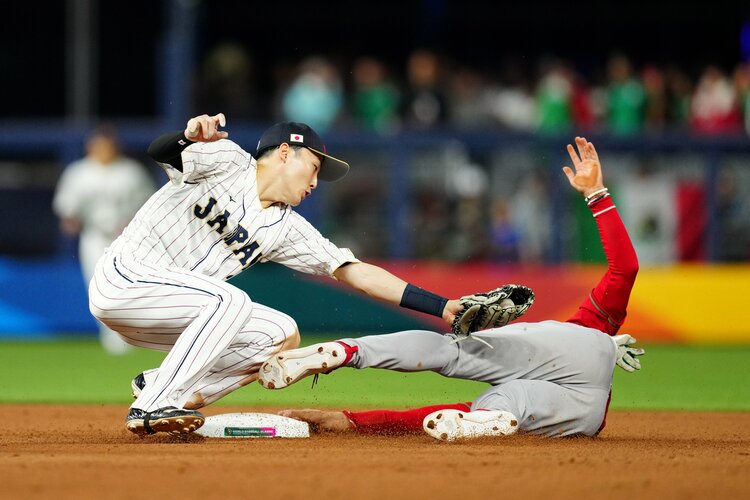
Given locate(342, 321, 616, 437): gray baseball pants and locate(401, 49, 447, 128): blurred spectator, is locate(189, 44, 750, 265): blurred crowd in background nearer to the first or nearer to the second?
locate(401, 49, 447, 128): blurred spectator

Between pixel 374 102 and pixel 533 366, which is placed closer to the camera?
pixel 533 366

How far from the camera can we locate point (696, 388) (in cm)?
958

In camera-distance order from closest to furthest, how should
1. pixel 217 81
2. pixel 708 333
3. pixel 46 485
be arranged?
pixel 46 485
pixel 708 333
pixel 217 81

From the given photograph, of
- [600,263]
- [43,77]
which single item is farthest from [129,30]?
[600,263]

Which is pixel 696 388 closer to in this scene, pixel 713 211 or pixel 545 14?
pixel 713 211

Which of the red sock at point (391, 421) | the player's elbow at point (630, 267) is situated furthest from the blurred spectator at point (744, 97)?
the red sock at point (391, 421)

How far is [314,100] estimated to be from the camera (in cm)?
1504

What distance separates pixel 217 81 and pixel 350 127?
267cm

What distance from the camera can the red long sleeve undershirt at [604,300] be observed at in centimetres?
602

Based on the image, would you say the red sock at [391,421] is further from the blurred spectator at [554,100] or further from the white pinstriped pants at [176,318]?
the blurred spectator at [554,100]

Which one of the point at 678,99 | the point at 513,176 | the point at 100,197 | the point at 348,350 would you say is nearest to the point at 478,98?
the point at 513,176

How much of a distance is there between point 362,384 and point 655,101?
7847mm

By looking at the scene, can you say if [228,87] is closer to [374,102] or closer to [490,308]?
[374,102]

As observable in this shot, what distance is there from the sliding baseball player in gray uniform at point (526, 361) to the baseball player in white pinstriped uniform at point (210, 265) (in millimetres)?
287
